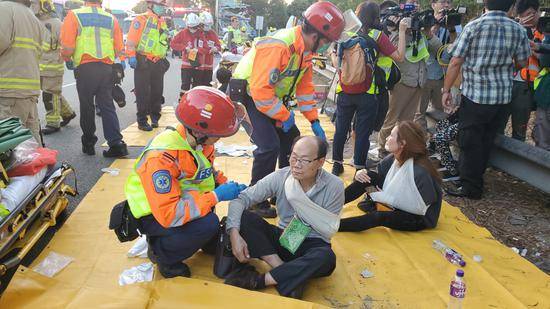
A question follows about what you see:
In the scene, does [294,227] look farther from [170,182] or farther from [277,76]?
[277,76]

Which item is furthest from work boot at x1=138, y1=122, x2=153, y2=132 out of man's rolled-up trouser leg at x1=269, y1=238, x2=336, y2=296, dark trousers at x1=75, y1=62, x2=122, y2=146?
man's rolled-up trouser leg at x1=269, y1=238, x2=336, y2=296

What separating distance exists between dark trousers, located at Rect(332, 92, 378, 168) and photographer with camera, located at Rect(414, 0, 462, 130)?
1660 mm

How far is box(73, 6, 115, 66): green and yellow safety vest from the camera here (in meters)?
5.06

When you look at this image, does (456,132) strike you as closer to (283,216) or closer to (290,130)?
(290,130)

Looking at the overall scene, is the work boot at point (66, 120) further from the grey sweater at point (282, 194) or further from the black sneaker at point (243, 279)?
the black sneaker at point (243, 279)

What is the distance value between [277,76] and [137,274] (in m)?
1.71

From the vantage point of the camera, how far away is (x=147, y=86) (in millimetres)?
6789

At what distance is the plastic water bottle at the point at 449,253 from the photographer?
127 inches

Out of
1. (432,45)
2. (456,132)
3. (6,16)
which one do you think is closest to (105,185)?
(6,16)

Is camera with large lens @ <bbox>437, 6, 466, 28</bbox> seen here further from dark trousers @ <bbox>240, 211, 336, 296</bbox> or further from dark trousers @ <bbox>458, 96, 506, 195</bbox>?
dark trousers @ <bbox>240, 211, 336, 296</bbox>

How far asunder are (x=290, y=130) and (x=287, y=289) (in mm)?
1619

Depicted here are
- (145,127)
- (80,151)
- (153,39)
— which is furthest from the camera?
(145,127)

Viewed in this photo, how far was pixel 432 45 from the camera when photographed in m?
5.95

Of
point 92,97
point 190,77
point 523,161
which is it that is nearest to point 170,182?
point 92,97
